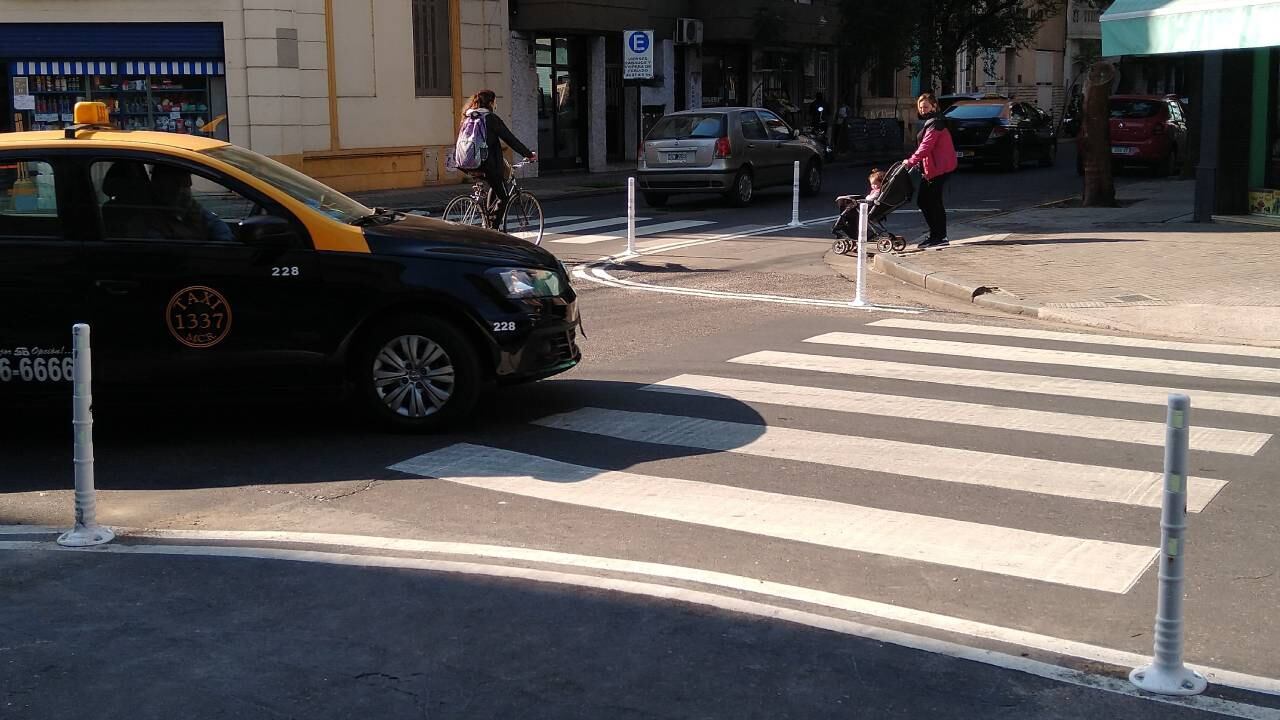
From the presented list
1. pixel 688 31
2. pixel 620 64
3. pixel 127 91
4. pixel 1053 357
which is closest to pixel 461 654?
pixel 1053 357

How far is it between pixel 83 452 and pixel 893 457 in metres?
3.91

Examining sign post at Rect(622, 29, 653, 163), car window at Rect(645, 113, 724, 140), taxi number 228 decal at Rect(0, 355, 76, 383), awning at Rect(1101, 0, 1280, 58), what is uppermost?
sign post at Rect(622, 29, 653, 163)

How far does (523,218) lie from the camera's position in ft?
54.8

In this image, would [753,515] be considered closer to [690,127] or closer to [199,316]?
[199,316]

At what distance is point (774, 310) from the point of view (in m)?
12.6

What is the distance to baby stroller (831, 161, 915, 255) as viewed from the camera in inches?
635

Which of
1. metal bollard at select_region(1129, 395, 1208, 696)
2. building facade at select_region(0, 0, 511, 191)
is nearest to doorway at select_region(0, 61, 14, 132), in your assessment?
building facade at select_region(0, 0, 511, 191)

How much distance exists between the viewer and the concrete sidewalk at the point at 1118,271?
11738mm

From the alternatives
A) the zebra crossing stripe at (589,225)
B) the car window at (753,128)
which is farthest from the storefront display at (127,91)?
the car window at (753,128)

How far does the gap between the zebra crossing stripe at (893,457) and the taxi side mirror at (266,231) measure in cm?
177

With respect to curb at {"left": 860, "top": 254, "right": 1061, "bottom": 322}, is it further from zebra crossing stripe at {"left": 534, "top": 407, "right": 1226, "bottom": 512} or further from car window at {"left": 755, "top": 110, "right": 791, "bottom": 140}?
car window at {"left": 755, "top": 110, "right": 791, "bottom": 140}

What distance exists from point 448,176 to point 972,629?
2515cm

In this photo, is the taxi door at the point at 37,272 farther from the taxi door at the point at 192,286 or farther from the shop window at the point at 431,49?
the shop window at the point at 431,49

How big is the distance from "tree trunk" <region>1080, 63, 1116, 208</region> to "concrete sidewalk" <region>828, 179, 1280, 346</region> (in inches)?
52.3
